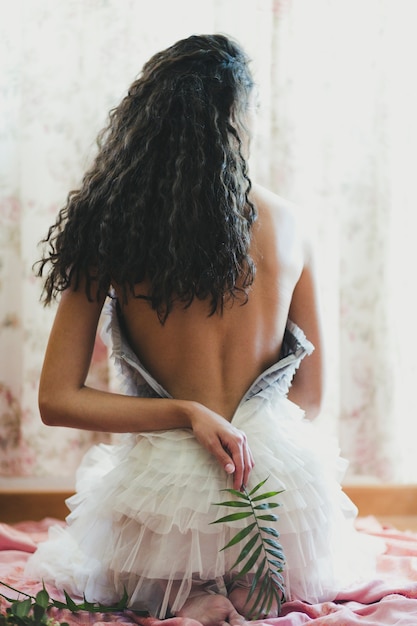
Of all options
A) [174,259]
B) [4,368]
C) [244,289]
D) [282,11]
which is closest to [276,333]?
[244,289]

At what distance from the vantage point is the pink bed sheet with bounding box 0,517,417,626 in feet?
3.83


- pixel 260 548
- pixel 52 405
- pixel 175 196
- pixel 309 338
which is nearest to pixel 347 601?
pixel 260 548

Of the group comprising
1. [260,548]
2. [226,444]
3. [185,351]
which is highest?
[185,351]

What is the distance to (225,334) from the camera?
51.6 inches

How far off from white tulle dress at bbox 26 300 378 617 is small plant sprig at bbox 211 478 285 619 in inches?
1.2

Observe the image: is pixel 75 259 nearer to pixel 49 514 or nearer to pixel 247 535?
pixel 247 535

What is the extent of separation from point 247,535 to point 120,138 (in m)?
0.70

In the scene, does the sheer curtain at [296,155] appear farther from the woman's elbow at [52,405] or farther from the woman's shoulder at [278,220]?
the woman's elbow at [52,405]

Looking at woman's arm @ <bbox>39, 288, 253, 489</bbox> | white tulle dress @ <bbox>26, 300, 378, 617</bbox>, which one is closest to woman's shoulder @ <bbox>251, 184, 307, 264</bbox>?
white tulle dress @ <bbox>26, 300, 378, 617</bbox>

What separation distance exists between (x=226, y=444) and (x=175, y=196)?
0.40 m

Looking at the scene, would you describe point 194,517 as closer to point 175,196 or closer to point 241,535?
point 241,535

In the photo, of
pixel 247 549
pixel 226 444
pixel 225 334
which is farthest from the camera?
pixel 225 334

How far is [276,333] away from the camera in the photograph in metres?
1.37

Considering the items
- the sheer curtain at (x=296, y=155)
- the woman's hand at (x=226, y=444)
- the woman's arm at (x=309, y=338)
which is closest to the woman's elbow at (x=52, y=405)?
the woman's hand at (x=226, y=444)
